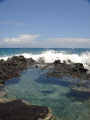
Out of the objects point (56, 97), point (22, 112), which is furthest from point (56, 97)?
point (22, 112)

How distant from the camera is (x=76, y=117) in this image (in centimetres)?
674

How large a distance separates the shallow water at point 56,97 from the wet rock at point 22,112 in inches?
23.0

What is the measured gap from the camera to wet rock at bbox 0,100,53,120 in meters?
6.38

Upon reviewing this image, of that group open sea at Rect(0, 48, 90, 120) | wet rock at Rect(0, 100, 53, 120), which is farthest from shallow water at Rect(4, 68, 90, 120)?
wet rock at Rect(0, 100, 53, 120)

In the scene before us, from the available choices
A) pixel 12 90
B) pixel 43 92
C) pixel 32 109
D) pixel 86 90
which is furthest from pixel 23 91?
pixel 86 90

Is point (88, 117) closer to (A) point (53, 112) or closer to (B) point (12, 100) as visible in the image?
(A) point (53, 112)

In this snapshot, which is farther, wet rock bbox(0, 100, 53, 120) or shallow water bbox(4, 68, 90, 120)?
shallow water bbox(4, 68, 90, 120)

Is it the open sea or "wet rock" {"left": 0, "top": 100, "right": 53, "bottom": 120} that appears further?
the open sea

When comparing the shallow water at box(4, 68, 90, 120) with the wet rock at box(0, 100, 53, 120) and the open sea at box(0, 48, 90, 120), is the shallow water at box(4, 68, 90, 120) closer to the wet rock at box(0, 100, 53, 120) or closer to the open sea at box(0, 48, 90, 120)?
the open sea at box(0, 48, 90, 120)

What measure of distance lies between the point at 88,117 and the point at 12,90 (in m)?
6.03

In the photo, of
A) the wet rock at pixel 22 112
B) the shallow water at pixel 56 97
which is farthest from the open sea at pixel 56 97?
the wet rock at pixel 22 112

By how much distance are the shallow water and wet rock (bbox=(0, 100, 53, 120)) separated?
1.91 ft

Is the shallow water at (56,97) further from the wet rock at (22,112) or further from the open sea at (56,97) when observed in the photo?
the wet rock at (22,112)

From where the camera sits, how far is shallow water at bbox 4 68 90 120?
7.10 m
